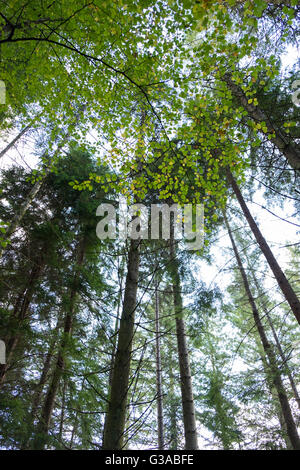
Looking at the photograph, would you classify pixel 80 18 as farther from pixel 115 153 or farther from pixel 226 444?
pixel 226 444

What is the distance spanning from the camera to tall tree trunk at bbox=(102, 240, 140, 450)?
2.00 metres

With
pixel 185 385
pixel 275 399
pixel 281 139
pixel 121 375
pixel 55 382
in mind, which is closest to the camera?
pixel 121 375

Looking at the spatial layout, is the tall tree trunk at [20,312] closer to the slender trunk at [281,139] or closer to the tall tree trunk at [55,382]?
the tall tree trunk at [55,382]

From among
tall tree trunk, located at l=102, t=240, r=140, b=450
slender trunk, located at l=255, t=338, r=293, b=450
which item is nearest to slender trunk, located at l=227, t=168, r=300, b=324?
slender trunk, located at l=255, t=338, r=293, b=450

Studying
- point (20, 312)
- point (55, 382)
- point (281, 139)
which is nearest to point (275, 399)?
point (55, 382)

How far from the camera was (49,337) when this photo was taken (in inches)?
185

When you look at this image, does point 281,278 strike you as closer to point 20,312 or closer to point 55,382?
point 55,382

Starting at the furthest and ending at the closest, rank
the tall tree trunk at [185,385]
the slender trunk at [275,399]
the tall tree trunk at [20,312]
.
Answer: the slender trunk at [275,399] < the tall tree trunk at [185,385] < the tall tree trunk at [20,312]

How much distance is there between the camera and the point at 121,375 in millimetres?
2242

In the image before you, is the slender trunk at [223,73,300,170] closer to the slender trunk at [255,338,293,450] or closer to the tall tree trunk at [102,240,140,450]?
the tall tree trunk at [102,240,140,450]

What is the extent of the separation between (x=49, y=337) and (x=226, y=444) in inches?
A: 278

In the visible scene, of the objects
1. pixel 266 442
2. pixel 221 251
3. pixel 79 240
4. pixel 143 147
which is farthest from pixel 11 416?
pixel 221 251

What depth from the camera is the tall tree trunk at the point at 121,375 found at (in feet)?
6.57

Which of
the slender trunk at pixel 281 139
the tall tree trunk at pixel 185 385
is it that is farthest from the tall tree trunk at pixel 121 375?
the slender trunk at pixel 281 139
